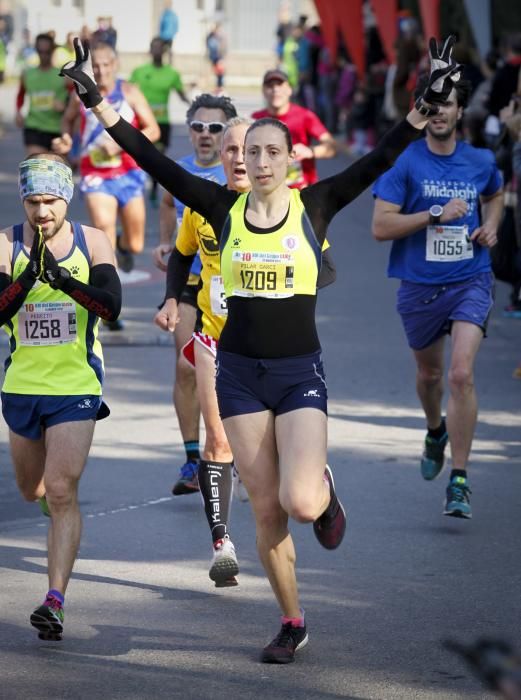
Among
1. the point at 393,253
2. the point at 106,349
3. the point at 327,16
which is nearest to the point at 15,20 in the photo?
the point at 327,16

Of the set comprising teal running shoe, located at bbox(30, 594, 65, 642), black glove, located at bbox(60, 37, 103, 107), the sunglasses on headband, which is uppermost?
black glove, located at bbox(60, 37, 103, 107)

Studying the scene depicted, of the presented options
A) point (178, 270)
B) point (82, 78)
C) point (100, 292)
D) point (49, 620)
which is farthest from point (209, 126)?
point (49, 620)

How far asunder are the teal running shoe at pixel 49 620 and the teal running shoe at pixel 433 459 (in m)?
2.82

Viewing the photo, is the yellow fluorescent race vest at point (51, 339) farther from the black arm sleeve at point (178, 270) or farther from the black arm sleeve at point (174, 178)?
the black arm sleeve at point (178, 270)

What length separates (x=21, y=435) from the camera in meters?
5.78

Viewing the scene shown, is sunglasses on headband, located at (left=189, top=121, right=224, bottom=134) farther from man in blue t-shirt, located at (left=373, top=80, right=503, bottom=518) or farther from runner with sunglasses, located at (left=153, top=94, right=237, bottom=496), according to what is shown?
man in blue t-shirt, located at (left=373, top=80, right=503, bottom=518)

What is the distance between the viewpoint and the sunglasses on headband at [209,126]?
7.58m

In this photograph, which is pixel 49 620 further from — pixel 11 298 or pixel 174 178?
pixel 174 178

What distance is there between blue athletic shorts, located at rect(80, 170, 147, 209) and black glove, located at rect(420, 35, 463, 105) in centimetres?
683

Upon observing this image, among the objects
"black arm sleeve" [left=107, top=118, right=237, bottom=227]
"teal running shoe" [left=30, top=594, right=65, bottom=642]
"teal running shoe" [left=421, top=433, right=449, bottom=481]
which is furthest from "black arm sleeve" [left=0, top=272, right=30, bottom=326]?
"teal running shoe" [left=421, top=433, right=449, bottom=481]

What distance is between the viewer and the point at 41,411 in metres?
5.72

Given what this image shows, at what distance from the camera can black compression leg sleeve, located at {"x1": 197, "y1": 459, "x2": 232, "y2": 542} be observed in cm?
641

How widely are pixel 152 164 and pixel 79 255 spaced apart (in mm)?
499

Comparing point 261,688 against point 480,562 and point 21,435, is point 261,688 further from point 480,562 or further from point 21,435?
point 480,562
